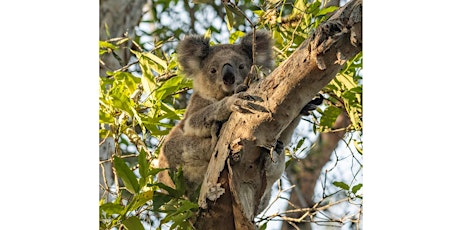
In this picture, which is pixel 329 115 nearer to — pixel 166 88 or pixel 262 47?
pixel 262 47

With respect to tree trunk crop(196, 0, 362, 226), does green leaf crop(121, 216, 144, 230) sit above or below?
below

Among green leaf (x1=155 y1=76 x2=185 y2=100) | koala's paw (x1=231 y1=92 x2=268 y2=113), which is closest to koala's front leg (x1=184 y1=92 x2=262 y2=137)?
koala's paw (x1=231 y1=92 x2=268 y2=113)

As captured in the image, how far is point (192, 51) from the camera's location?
11.9 feet

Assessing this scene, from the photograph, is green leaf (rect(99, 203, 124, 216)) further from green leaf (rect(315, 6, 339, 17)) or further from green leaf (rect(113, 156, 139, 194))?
green leaf (rect(315, 6, 339, 17))

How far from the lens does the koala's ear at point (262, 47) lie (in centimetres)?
342

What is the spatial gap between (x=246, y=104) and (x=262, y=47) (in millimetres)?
1031

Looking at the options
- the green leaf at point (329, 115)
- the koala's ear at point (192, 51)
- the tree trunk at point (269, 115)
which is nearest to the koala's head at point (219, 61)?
the koala's ear at point (192, 51)

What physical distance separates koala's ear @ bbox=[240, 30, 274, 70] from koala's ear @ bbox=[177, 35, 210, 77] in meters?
0.22

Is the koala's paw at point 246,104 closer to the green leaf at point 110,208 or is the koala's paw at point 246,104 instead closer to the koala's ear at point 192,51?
the green leaf at point 110,208

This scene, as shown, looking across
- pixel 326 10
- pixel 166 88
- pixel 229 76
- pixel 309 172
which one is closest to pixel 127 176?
pixel 166 88

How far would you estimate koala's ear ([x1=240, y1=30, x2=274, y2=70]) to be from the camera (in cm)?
342
